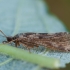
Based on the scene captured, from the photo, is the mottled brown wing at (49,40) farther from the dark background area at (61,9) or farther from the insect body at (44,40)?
the dark background area at (61,9)

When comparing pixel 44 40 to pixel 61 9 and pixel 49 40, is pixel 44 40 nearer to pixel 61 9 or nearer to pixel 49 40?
pixel 49 40

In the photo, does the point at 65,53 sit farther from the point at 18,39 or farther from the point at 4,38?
the point at 4,38

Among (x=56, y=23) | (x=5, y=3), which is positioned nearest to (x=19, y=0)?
(x=5, y=3)

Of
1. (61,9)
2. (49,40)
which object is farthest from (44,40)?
(61,9)

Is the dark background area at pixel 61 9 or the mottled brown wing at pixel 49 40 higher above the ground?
the dark background area at pixel 61 9

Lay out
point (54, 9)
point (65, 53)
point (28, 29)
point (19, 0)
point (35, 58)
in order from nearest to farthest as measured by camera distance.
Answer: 1. point (35, 58)
2. point (65, 53)
3. point (28, 29)
4. point (19, 0)
5. point (54, 9)

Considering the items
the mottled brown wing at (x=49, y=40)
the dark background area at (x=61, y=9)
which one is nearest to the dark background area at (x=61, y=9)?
the dark background area at (x=61, y=9)
